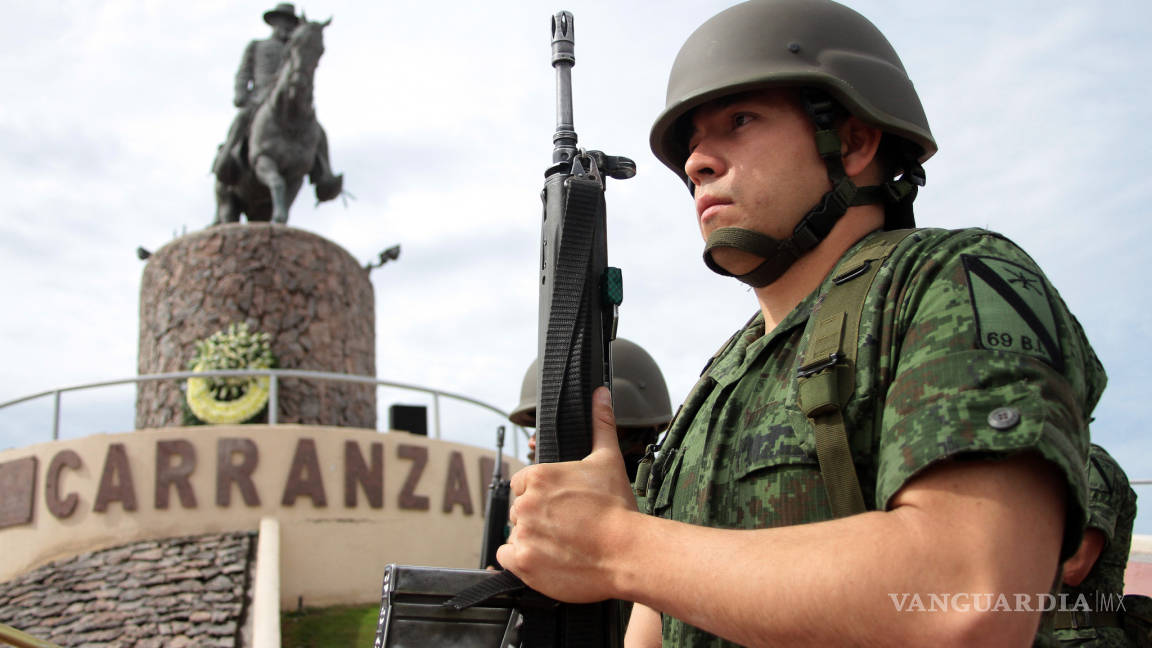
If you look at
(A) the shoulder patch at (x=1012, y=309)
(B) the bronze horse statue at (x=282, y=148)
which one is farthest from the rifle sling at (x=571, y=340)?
(B) the bronze horse statue at (x=282, y=148)

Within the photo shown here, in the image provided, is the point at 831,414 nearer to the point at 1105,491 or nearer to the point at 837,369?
the point at 837,369

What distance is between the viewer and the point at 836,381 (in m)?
1.57

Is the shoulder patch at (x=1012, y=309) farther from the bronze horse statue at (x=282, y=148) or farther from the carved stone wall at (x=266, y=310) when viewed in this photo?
the bronze horse statue at (x=282, y=148)

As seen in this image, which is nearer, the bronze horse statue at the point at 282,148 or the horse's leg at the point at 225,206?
the bronze horse statue at the point at 282,148

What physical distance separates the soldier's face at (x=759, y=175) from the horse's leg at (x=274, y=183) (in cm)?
1511

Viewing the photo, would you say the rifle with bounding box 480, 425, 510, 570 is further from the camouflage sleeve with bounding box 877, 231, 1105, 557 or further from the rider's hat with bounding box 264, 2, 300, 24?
the rider's hat with bounding box 264, 2, 300, 24

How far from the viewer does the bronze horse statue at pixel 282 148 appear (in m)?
16.3

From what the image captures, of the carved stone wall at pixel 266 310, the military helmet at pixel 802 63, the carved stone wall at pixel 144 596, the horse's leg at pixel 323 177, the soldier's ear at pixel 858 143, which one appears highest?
the horse's leg at pixel 323 177

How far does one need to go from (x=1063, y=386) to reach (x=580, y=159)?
100 cm

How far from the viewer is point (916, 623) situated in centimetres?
128

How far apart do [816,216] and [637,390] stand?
3.52 meters

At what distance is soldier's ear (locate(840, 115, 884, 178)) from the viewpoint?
2.00 meters

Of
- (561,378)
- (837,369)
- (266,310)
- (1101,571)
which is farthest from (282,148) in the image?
(837,369)

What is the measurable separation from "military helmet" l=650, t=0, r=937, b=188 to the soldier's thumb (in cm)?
64
